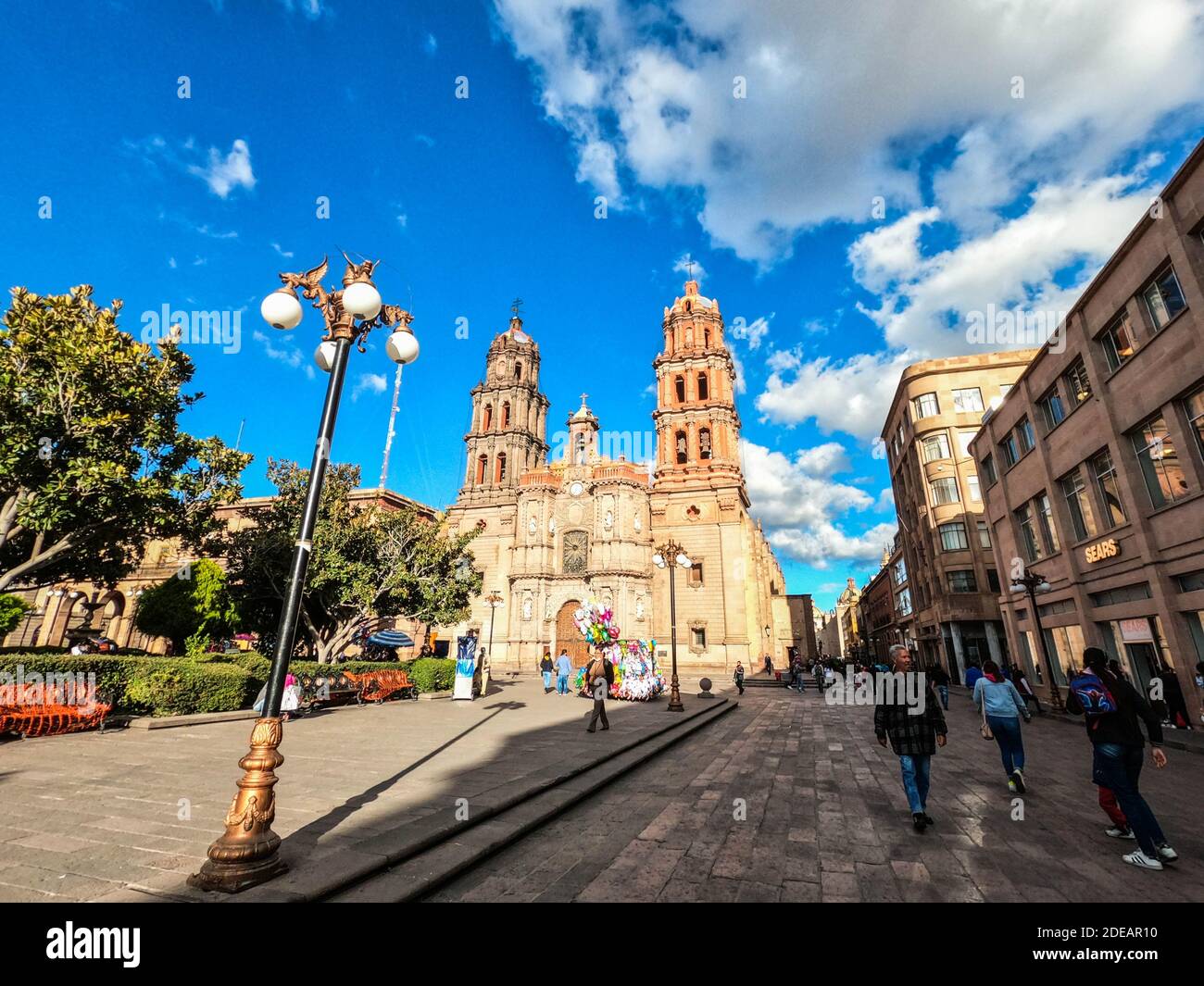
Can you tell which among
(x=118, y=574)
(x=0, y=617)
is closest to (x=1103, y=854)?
(x=118, y=574)

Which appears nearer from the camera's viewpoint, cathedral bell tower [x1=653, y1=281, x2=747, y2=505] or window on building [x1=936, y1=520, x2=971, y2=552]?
window on building [x1=936, y1=520, x2=971, y2=552]

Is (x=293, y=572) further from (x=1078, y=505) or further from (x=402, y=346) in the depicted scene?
(x=1078, y=505)

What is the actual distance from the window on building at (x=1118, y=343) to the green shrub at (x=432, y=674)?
25074 mm

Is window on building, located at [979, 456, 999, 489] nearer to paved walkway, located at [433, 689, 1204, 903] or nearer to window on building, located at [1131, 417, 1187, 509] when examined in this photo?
window on building, located at [1131, 417, 1187, 509]

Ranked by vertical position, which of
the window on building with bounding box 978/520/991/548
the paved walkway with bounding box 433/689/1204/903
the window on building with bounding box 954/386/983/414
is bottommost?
the paved walkway with bounding box 433/689/1204/903

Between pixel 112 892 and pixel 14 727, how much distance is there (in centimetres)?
1012

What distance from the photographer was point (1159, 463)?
1302 cm

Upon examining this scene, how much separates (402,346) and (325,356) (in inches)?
33.1

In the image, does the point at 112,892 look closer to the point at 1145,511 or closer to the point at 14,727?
the point at 14,727

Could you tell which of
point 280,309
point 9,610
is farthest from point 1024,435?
point 9,610

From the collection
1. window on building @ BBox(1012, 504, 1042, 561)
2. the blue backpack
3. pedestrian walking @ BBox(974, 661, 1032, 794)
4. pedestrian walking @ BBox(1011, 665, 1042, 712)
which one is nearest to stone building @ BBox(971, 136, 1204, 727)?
window on building @ BBox(1012, 504, 1042, 561)

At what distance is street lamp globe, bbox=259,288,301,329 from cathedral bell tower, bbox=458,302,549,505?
4127 centimetres

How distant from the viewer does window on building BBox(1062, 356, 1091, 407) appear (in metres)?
15.7
